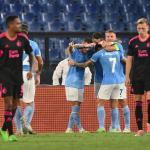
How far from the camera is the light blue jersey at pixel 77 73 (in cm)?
1432

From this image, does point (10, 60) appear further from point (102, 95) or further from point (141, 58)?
point (102, 95)

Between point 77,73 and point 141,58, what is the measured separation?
10.3 feet

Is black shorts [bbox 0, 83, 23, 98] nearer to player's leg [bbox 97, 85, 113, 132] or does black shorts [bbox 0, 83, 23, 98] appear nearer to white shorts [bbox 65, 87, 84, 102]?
player's leg [bbox 97, 85, 113, 132]

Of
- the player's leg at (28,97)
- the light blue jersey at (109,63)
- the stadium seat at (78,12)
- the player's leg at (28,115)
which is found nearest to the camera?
the player's leg at (28,115)

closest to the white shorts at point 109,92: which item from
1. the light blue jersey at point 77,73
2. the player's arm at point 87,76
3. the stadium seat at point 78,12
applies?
the light blue jersey at point 77,73

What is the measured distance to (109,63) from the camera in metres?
14.0

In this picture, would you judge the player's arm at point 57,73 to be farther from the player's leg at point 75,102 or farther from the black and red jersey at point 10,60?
the black and red jersey at point 10,60

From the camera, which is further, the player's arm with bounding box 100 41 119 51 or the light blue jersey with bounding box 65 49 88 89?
the light blue jersey with bounding box 65 49 88 89

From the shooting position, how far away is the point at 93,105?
16266mm

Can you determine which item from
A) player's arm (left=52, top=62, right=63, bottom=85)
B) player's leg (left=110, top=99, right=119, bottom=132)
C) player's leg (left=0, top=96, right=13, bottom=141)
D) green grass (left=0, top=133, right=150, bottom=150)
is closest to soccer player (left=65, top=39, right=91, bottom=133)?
player's leg (left=110, top=99, right=119, bottom=132)

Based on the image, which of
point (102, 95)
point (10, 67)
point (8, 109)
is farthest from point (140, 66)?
point (102, 95)

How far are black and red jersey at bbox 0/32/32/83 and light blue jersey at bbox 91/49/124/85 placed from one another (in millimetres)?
3738

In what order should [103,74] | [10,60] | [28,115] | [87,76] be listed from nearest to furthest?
[10,60] < [28,115] < [103,74] < [87,76]

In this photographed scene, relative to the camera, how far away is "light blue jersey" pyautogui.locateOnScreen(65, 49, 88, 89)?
47.0ft
